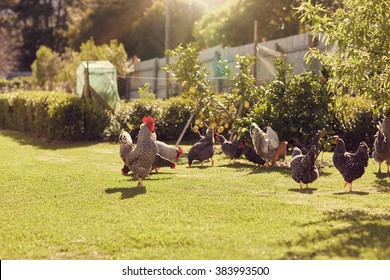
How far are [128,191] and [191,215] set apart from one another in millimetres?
2351

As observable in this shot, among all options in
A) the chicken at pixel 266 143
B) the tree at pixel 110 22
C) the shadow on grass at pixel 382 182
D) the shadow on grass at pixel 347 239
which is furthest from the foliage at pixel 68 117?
the tree at pixel 110 22

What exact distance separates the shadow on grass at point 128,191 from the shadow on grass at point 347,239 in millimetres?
3397

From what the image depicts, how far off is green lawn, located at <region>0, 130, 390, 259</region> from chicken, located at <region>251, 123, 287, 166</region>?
42 centimetres

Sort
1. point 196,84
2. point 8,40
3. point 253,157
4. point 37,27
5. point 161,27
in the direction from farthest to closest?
point 37,27
point 8,40
point 161,27
point 196,84
point 253,157

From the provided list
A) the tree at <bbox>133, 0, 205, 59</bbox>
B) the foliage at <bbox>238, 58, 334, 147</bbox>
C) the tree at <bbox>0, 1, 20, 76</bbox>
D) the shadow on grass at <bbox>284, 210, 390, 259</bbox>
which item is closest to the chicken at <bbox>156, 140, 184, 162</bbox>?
the foliage at <bbox>238, 58, 334, 147</bbox>

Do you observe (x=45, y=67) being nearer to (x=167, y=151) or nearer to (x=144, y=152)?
(x=167, y=151)

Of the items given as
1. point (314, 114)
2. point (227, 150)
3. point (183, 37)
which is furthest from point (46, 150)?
point (183, 37)

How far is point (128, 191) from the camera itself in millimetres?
10117

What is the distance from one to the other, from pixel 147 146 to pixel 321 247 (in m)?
4.88

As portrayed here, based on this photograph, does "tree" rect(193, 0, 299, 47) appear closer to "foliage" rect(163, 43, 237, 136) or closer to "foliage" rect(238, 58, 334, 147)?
"foliage" rect(163, 43, 237, 136)

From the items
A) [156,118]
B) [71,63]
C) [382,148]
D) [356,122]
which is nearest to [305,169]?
[382,148]

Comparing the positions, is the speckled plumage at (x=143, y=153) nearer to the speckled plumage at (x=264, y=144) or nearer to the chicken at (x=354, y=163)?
the chicken at (x=354, y=163)

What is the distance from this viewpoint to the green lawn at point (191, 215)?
634 cm
